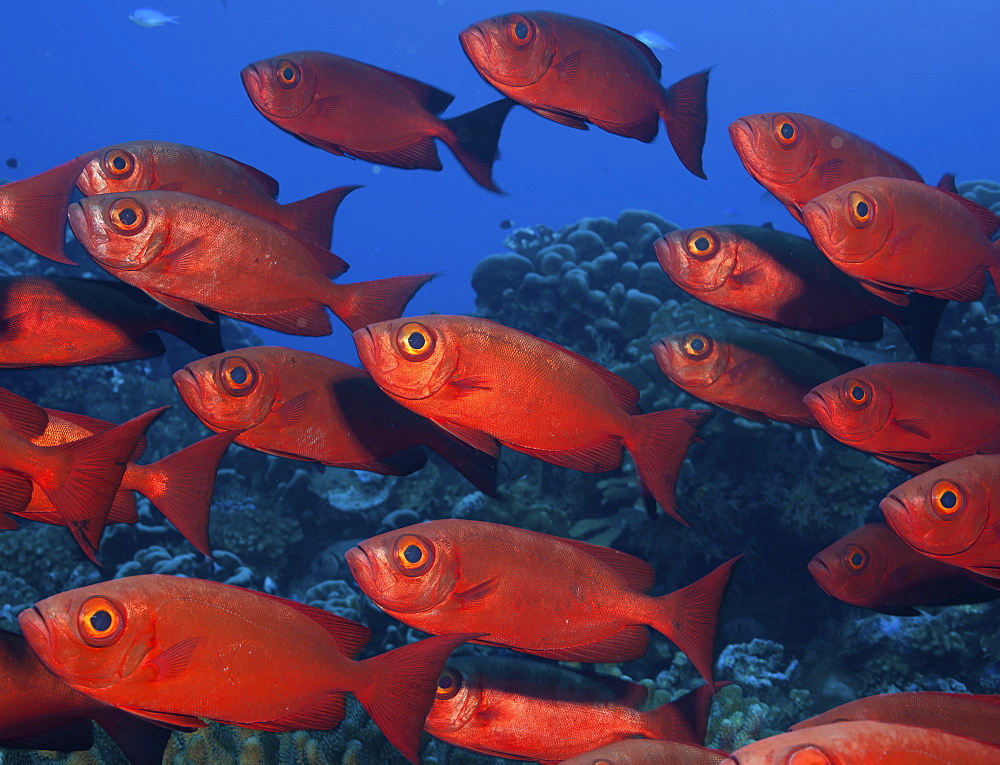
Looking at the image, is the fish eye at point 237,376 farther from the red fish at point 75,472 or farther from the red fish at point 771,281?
the red fish at point 771,281

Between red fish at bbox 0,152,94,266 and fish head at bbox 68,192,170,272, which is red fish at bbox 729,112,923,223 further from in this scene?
red fish at bbox 0,152,94,266

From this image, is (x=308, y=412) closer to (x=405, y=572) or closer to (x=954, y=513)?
(x=405, y=572)

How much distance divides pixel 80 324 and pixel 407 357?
1.51m

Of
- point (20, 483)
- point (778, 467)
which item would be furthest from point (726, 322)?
point (20, 483)

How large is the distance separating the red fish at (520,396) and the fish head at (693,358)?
1.66ft

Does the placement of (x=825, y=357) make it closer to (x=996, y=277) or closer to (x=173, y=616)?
(x=996, y=277)

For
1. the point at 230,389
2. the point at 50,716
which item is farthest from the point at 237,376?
the point at 50,716

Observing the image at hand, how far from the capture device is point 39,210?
7.45 feet

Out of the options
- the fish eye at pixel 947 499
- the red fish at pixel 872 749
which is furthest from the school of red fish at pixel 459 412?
the red fish at pixel 872 749

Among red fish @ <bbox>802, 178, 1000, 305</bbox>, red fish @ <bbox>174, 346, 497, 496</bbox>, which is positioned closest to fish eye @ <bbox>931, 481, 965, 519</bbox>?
red fish @ <bbox>802, 178, 1000, 305</bbox>

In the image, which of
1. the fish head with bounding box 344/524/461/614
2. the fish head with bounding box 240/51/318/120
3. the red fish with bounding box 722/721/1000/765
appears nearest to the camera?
the red fish with bounding box 722/721/1000/765

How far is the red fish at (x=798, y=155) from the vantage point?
2.44 metres

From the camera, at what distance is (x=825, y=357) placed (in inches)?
112

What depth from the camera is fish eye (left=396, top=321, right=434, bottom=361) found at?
204 cm
